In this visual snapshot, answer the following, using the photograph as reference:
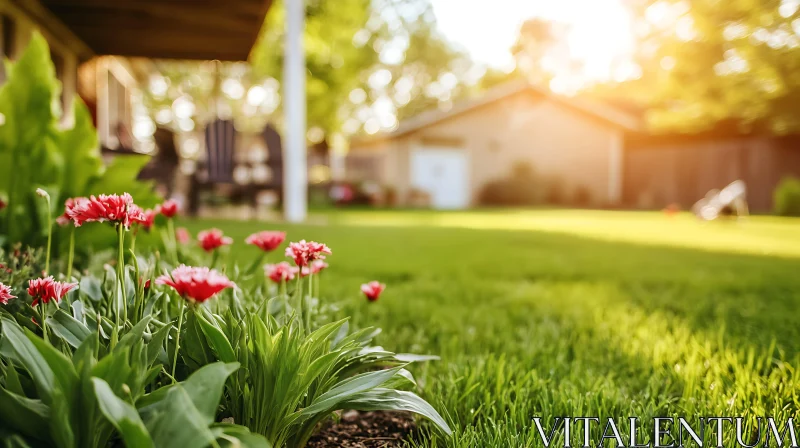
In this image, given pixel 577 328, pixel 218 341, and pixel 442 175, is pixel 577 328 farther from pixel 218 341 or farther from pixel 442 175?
pixel 442 175

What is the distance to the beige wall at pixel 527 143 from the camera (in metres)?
18.8

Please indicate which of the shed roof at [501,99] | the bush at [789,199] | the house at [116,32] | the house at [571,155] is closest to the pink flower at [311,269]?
the house at [116,32]

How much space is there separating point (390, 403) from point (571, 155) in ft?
66.2

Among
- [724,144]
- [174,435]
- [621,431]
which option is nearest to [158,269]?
[174,435]

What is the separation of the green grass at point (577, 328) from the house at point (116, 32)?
240 cm

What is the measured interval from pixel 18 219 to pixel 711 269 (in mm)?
4364

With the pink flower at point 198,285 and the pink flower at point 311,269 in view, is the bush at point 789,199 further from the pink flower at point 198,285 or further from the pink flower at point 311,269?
the pink flower at point 198,285

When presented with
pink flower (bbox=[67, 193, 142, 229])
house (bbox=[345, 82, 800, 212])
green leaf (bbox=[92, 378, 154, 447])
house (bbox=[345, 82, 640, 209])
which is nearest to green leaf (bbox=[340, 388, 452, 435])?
green leaf (bbox=[92, 378, 154, 447])

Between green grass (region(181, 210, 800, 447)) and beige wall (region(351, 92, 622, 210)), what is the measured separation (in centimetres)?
1394

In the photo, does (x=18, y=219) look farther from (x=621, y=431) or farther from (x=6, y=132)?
(x=621, y=431)

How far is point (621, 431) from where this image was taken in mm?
1209

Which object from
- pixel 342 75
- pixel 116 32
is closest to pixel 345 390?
pixel 116 32

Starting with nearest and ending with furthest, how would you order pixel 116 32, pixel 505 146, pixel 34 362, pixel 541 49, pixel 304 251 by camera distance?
→ pixel 34 362, pixel 304 251, pixel 116 32, pixel 505 146, pixel 541 49

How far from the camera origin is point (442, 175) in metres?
19.0
